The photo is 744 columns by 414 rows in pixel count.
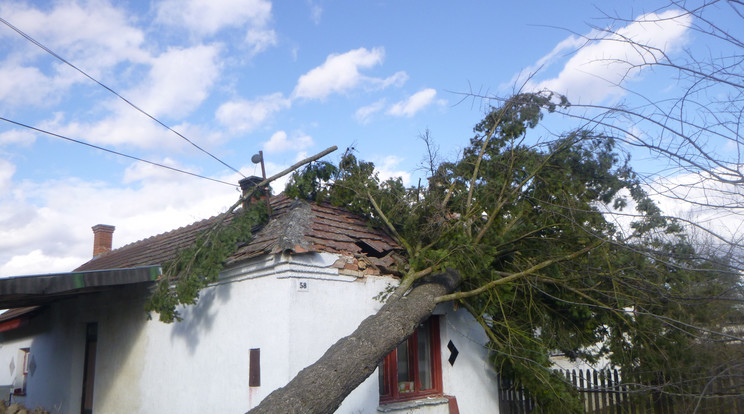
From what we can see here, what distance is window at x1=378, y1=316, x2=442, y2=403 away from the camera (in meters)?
8.41

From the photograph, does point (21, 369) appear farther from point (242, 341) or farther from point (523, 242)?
point (523, 242)

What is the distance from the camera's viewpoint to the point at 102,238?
63.8 ft

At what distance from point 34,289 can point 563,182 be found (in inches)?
Result: 304

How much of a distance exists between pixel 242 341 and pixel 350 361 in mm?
2269

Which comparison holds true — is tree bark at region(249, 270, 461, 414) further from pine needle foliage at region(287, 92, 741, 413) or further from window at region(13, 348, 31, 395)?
window at region(13, 348, 31, 395)

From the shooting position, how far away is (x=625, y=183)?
8.09 metres

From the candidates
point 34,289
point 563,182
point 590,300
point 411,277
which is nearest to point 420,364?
point 411,277

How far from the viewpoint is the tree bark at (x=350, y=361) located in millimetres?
5298

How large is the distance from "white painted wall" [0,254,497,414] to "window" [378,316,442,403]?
19 cm

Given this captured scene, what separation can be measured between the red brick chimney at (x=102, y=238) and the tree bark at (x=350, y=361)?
15420mm

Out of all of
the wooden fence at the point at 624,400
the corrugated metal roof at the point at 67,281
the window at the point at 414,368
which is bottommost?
the wooden fence at the point at 624,400

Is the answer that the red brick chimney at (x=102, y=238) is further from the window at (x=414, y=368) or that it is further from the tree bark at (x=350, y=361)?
the tree bark at (x=350, y=361)

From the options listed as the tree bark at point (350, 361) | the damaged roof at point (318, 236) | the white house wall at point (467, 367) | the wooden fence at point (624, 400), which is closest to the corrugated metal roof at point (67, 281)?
the damaged roof at point (318, 236)

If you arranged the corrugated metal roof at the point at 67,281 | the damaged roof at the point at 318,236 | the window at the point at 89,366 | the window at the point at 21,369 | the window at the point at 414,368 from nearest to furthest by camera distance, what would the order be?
the corrugated metal roof at the point at 67,281
the damaged roof at the point at 318,236
the window at the point at 414,368
the window at the point at 89,366
the window at the point at 21,369
